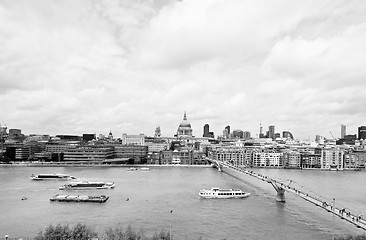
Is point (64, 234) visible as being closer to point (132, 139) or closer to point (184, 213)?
point (184, 213)

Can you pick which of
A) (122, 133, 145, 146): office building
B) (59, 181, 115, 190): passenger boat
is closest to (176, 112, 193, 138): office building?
(122, 133, 145, 146): office building

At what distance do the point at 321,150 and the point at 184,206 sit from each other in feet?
110

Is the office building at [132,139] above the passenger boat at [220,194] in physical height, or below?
above

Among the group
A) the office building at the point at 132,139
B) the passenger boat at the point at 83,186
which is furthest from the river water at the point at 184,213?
the office building at the point at 132,139

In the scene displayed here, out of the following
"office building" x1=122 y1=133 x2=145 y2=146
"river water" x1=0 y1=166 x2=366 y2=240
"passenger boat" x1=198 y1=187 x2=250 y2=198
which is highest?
"office building" x1=122 y1=133 x2=145 y2=146

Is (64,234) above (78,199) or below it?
above

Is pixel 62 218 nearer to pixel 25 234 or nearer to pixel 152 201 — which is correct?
pixel 25 234

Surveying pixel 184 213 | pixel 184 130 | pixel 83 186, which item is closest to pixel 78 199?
pixel 83 186

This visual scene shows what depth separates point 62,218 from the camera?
600 inches

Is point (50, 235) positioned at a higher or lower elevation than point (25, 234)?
higher

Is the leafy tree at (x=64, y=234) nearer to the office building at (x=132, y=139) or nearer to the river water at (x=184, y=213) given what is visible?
the river water at (x=184, y=213)

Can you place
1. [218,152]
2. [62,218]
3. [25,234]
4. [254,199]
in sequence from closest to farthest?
[25,234], [62,218], [254,199], [218,152]

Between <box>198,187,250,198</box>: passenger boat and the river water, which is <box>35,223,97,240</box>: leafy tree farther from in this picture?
<box>198,187,250,198</box>: passenger boat

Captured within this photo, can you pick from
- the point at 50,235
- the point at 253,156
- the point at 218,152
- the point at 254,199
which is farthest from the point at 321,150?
the point at 50,235
